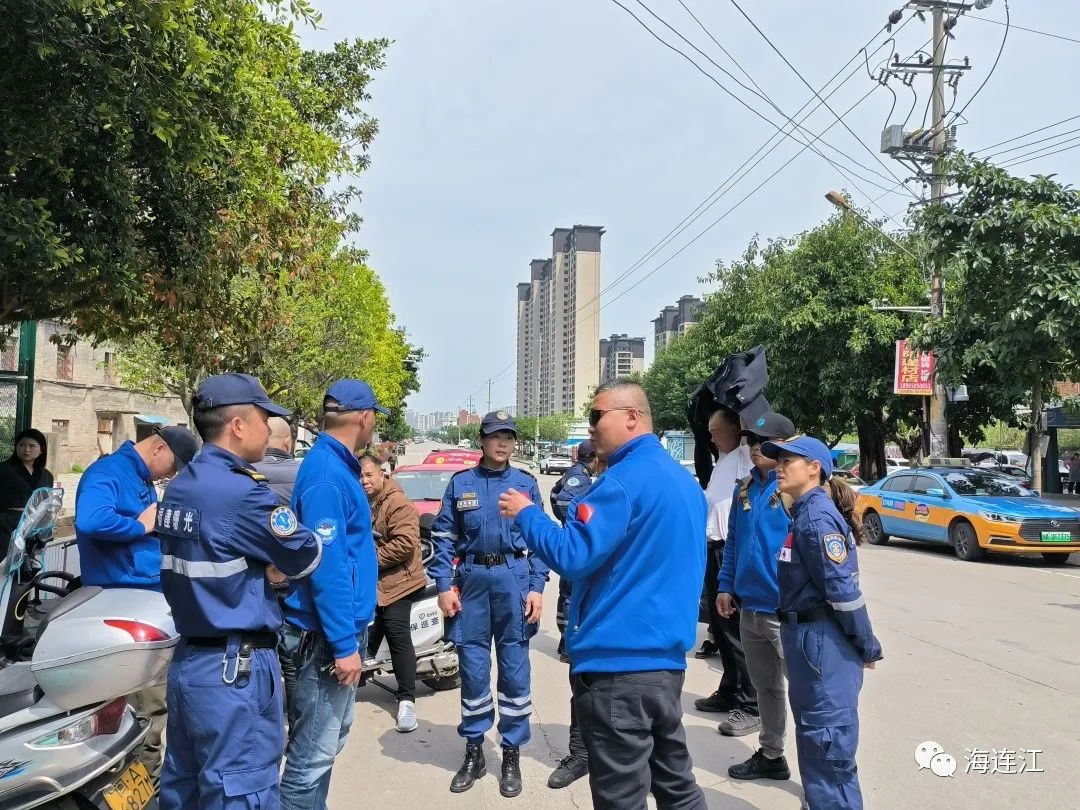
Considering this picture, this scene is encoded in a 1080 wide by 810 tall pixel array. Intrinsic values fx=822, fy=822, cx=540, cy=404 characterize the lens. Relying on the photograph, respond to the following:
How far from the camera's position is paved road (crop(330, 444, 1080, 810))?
423cm

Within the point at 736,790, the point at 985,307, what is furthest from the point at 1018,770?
the point at 985,307

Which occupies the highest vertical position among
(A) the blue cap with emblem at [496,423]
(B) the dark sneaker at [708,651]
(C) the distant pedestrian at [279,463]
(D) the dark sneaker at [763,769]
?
(A) the blue cap with emblem at [496,423]

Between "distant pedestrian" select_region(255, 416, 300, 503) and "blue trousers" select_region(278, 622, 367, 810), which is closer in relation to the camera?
"blue trousers" select_region(278, 622, 367, 810)

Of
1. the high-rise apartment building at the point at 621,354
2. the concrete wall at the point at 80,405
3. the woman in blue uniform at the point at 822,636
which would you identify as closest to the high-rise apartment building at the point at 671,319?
the high-rise apartment building at the point at 621,354

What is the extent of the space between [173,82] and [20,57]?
923 millimetres

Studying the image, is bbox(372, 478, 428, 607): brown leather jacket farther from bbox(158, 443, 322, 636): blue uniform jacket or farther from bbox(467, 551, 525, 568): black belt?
bbox(158, 443, 322, 636): blue uniform jacket

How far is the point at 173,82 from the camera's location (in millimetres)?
5840

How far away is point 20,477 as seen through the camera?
24.3ft

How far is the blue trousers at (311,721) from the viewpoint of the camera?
124 inches

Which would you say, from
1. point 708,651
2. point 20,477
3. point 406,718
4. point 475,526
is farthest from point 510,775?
point 20,477

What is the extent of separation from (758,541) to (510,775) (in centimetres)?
181

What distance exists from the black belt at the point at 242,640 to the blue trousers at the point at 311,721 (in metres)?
0.35

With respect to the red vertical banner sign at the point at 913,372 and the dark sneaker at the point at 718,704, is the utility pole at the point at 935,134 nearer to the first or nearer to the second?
the red vertical banner sign at the point at 913,372

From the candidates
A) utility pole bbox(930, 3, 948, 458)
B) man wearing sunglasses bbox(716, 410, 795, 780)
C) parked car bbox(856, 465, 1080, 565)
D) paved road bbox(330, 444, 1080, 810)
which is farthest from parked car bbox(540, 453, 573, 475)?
man wearing sunglasses bbox(716, 410, 795, 780)
